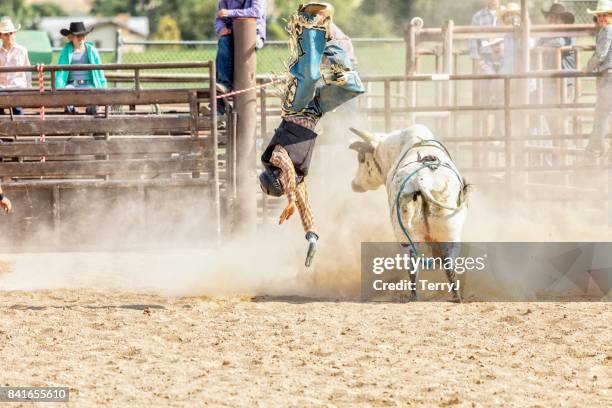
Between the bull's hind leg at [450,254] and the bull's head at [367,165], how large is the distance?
4.40 feet

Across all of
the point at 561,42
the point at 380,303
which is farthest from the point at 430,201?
the point at 561,42

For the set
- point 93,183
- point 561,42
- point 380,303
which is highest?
point 561,42

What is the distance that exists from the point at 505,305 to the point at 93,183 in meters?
4.24

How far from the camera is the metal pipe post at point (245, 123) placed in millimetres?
9812

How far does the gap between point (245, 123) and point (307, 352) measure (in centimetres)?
454

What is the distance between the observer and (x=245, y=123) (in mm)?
9883

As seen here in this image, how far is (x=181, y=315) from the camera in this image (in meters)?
6.73

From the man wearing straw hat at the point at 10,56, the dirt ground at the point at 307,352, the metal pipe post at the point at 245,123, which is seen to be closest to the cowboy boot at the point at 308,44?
the dirt ground at the point at 307,352

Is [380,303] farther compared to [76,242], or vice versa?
[76,242]

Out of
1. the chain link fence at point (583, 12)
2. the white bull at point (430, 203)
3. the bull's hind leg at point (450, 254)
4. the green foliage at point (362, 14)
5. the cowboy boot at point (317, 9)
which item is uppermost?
the green foliage at point (362, 14)

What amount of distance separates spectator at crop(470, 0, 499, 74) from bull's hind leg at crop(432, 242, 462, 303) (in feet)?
23.2

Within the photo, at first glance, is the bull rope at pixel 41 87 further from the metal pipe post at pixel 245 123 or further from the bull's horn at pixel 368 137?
the bull's horn at pixel 368 137

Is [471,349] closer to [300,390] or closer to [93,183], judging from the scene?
[300,390]

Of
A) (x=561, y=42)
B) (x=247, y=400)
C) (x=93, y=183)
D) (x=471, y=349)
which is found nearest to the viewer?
(x=247, y=400)
